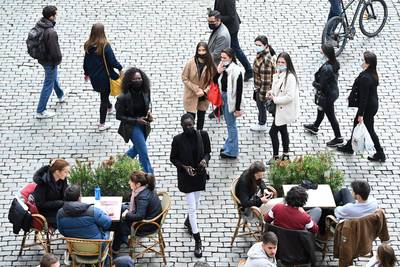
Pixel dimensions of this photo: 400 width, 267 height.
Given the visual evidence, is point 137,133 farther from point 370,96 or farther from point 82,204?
point 370,96

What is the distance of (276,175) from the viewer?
12.3 metres

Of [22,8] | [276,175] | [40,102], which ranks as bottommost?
[276,175]

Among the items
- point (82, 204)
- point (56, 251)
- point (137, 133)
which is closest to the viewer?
point (82, 204)

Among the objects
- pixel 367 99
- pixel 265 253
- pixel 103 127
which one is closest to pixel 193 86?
pixel 103 127

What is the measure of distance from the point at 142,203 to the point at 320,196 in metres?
2.45

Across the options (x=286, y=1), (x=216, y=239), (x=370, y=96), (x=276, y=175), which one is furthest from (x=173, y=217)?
(x=286, y=1)

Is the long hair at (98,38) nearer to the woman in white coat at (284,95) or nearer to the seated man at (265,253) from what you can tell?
the woman in white coat at (284,95)

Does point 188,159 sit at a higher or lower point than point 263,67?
lower

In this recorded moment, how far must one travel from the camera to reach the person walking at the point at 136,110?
12680mm

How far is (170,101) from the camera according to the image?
15.2 metres

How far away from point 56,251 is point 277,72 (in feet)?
14.2

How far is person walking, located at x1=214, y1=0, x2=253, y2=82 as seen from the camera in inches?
606

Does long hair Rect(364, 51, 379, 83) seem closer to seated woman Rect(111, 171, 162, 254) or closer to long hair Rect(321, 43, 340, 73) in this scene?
long hair Rect(321, 43, 340, 73)

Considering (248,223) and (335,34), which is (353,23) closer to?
(335,34)
